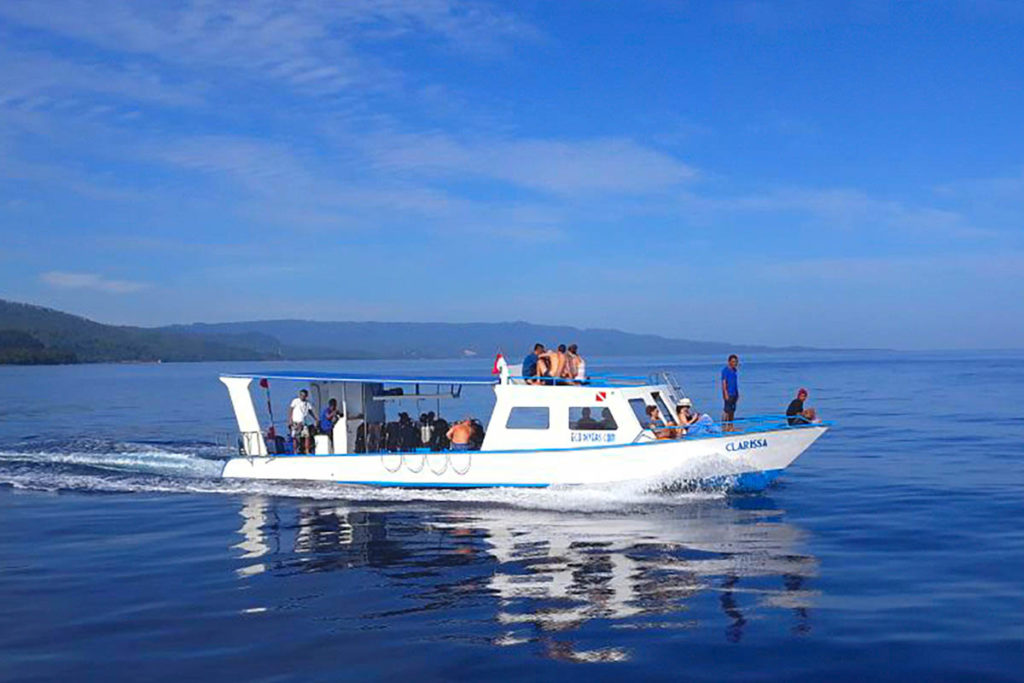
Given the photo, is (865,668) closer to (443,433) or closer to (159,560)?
(159,560)

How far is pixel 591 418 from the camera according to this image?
79.9 ft

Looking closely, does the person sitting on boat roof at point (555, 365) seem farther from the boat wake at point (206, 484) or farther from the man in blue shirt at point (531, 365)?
the boat wake at point (206, 484)

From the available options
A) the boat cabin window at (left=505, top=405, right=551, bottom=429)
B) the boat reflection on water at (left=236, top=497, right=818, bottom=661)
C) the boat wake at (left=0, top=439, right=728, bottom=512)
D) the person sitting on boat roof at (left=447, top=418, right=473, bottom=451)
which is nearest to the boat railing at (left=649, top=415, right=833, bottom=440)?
the boat wake at (left=0, top=439, right=728, bottom=512)

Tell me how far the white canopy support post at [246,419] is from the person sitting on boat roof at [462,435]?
20.4ft

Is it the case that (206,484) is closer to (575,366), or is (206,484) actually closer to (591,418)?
(575,366)

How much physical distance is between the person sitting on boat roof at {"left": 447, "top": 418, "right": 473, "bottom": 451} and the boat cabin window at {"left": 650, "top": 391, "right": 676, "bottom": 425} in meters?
4.92

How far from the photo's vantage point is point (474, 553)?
17.8 m

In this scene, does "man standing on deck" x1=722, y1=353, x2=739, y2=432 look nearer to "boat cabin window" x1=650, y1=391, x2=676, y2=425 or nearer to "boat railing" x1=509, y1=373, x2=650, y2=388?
"boat cabin window" x1=650, y1=391, x2=676, y2=425

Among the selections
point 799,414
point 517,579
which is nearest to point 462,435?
point 799,414

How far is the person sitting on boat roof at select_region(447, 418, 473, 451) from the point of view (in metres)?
25.8

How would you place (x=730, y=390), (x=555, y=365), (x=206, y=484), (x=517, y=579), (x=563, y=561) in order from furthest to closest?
(x=206, y=484) < (x=730, y=390) < (x=555, y=365) < (x=563, y=561) < (x=517, y=579)

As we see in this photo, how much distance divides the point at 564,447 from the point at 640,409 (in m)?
2.20

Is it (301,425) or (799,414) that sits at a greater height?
(799,414)

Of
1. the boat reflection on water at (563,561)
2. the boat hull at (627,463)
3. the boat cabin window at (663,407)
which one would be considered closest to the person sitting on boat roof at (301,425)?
the boat hull at (627,463)
